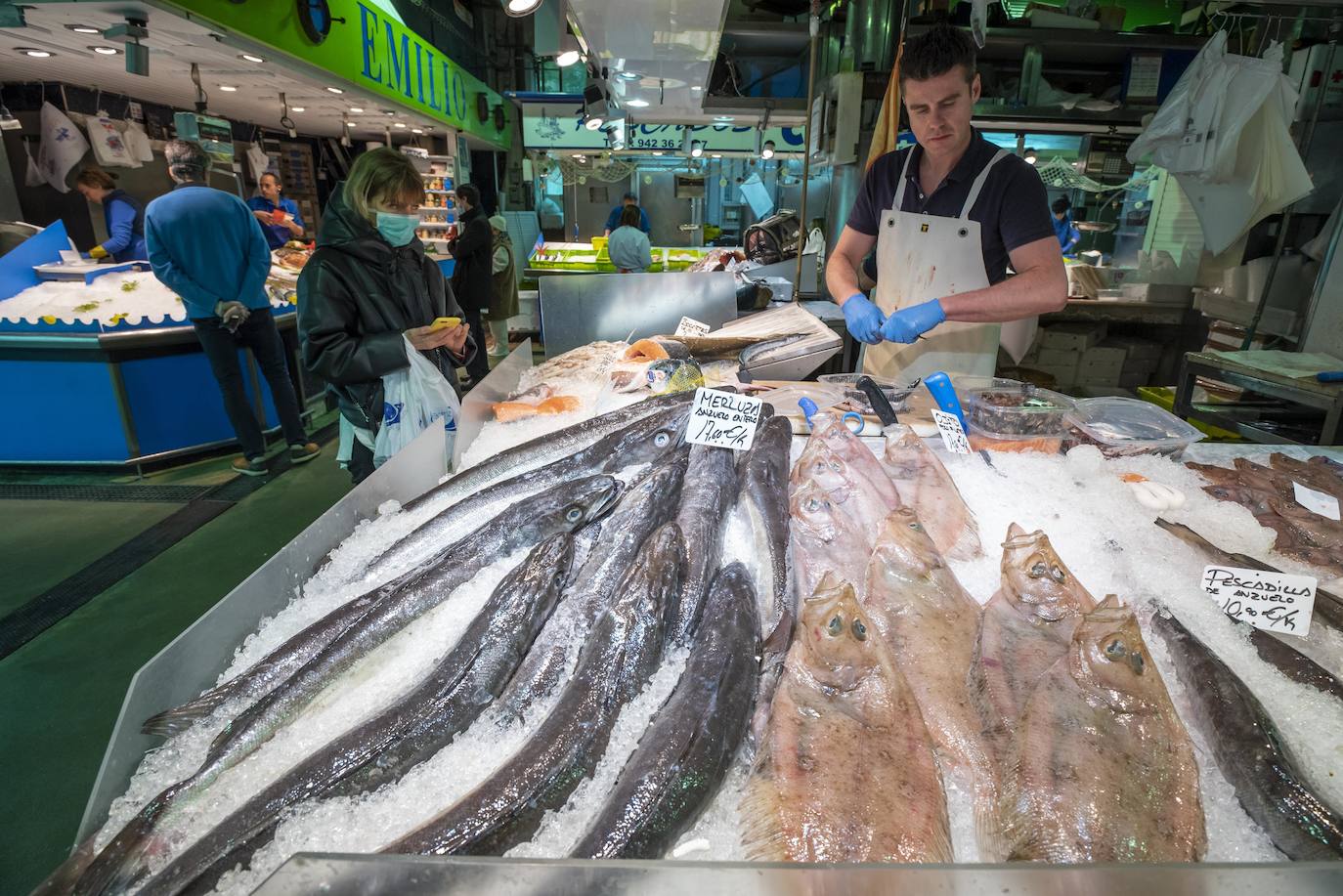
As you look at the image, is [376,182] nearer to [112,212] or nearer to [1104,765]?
[1104,765]

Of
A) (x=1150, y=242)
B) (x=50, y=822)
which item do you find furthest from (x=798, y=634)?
(x=1150, y=242)

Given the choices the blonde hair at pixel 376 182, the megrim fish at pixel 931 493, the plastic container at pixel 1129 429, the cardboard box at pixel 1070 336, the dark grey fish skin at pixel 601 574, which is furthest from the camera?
the cardboard box at pixel 1070 336

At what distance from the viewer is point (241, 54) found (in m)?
6.17

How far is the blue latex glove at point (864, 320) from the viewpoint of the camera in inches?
118

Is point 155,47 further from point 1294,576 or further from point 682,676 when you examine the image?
point 1294,576

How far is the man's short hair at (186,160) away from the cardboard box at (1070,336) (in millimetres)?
8502

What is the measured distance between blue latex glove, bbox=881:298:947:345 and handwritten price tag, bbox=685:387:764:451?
41.4 inches

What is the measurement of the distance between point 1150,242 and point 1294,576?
7980 millimetres

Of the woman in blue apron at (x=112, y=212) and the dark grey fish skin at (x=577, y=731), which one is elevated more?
the woman in blue apron at (x=112, y=212)

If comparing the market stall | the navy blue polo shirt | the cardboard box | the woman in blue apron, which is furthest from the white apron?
the woman in blue apron

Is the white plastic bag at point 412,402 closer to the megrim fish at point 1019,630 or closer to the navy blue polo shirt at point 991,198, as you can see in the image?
the megrim fish at point 1019,630

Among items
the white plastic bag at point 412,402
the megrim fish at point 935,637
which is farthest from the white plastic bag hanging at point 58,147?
the megrim fish at point 935,637

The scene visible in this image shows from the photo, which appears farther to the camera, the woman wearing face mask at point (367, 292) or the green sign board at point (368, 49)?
the green sign board at point (368, 49)

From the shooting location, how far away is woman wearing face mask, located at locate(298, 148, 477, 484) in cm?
299
